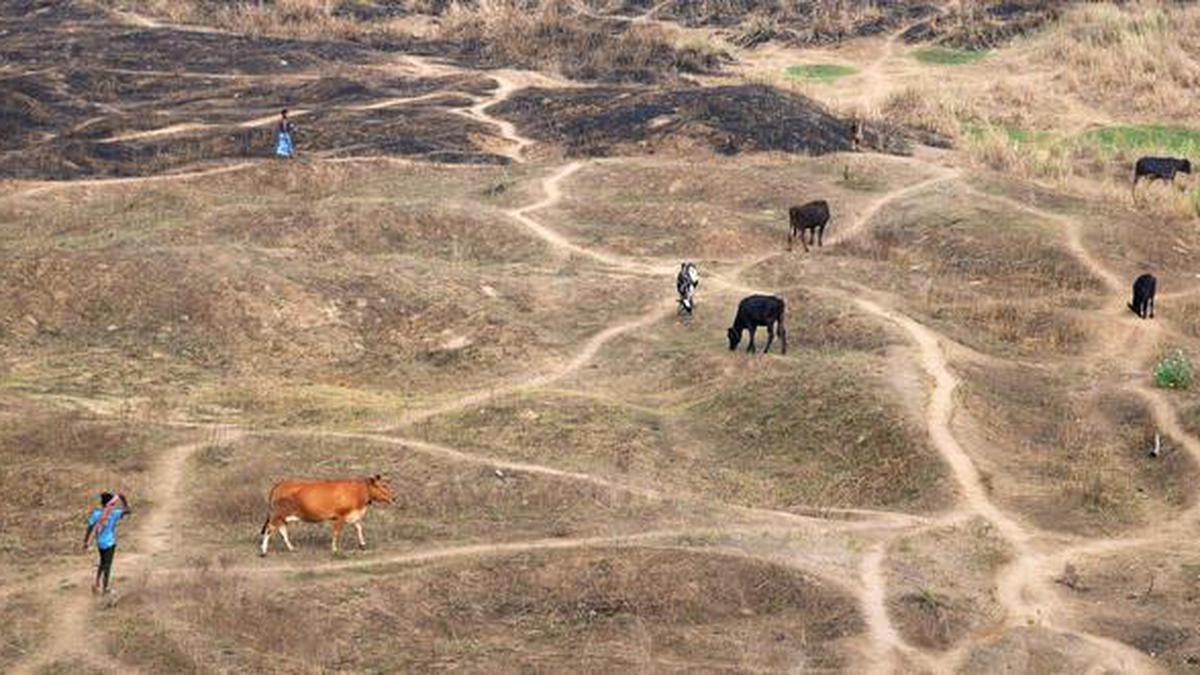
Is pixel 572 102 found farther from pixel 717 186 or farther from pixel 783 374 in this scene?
pixel 783 374

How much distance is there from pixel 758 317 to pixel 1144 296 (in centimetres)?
972

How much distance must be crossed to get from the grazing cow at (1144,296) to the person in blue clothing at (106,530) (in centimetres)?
2377

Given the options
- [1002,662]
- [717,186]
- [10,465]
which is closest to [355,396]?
[10,465]

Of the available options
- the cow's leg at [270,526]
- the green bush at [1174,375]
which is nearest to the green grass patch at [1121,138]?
the green bush at [1174,375]

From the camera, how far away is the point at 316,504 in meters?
19.8

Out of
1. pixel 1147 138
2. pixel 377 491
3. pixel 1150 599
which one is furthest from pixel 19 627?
pixel 1147 138

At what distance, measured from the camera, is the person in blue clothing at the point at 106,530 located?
58.7 ft

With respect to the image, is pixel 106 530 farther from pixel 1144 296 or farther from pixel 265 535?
pixel 1144 296

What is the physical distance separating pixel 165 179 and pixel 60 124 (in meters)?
9.30

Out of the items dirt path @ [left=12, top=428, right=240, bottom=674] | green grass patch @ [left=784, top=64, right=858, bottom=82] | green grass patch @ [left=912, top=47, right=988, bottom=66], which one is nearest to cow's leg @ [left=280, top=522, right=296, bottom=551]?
dirt path @ [left=12, top=428, right=240, bottom=674]

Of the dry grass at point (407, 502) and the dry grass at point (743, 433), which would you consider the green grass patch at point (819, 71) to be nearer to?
the dry grass at point (743, 433)

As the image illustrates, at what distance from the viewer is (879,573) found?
67.4ft

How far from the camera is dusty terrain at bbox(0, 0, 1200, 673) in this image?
18.9 m

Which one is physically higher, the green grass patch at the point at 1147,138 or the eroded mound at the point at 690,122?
the eroded mound at the point at 690,122
